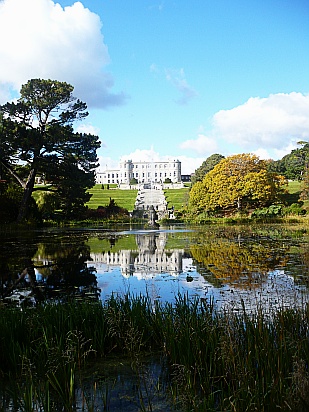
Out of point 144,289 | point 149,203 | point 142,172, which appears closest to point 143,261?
point 144,289

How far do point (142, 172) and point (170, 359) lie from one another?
131 m

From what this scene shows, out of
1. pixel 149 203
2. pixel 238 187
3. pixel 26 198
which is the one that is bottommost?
pixel 26 198

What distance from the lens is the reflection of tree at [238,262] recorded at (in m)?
8.62

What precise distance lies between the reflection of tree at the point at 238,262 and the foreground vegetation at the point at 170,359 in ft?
12.0

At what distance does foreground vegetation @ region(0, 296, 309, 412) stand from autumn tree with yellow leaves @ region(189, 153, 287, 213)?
1538 inches

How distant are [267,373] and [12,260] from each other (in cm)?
1058

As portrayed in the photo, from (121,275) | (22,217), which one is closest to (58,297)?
(121,275)

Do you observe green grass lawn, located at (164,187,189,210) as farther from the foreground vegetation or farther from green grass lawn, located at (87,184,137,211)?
the foreground vegetation

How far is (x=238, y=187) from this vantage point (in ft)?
141

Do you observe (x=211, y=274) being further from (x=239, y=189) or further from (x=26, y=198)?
(x=239, y=189)

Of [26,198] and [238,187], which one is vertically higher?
[238,187]

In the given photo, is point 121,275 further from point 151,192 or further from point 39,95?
point 151,192

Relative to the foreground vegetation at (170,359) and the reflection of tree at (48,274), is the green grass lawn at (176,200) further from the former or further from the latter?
the foreground vegetation at (170,359)

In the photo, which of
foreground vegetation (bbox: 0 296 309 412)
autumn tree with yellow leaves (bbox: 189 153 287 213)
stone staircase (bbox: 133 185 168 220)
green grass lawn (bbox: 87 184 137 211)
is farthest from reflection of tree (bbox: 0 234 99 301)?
green grass lawn (bbox: 87 184 137 211)
